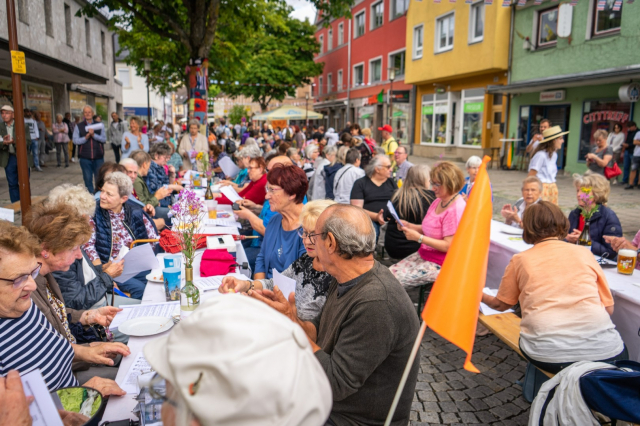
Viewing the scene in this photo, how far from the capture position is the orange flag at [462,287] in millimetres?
1582

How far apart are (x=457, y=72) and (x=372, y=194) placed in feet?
50.7

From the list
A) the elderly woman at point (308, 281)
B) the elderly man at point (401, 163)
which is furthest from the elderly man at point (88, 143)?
the elderly woman at point (308, 281)

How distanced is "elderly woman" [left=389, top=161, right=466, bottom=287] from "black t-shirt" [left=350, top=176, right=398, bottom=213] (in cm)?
137

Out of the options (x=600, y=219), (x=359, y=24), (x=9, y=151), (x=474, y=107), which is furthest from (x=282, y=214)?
(x=359, y=24)

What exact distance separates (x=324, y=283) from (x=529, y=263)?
1.34m

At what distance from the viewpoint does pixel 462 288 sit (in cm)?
160

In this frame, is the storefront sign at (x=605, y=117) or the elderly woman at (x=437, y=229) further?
the storefront sign at (x=605, y=117)

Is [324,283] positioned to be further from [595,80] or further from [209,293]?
[595,80]

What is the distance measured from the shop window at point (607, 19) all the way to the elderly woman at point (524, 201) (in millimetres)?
11222

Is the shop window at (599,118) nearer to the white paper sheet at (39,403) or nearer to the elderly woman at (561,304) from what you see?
the elderly woman at (561,304)

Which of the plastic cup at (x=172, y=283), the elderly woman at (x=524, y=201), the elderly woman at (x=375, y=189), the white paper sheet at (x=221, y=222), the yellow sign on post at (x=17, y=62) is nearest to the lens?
the plastic cup at (x=172, y=283)

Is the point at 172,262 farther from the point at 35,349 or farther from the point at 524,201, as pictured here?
the point at 524,201

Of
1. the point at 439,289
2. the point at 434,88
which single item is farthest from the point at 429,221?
the point at 434,88

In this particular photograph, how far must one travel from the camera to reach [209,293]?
9.86 ft
